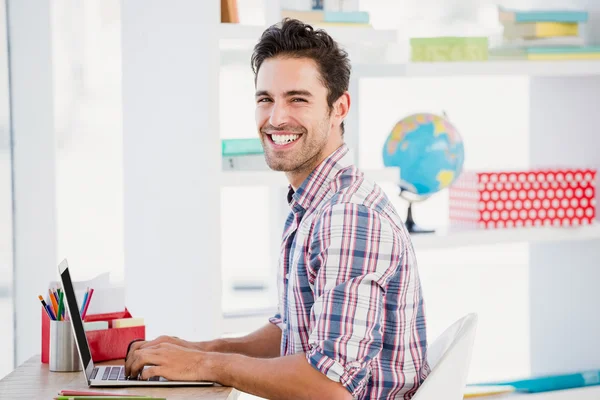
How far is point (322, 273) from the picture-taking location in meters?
1.64

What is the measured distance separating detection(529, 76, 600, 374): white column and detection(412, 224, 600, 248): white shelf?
27 centimetres

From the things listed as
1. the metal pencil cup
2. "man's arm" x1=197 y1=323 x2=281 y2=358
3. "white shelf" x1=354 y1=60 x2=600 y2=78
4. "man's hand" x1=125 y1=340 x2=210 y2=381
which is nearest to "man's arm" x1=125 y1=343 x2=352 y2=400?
"man's hand" x1=125 y1=340 x2=210 y2=381

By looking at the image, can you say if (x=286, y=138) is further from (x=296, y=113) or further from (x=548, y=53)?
(x=548, y=53)

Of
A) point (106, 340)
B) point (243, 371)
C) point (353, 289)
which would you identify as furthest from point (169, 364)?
point (353, 289)

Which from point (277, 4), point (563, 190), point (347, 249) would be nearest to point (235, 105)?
point (277, 4)

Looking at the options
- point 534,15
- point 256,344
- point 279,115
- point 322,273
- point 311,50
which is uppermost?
point 534,15

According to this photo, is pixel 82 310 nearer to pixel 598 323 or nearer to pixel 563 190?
pixel 563 190

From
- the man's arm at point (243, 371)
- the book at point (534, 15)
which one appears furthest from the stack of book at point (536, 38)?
the man's arm at point (243, 371)

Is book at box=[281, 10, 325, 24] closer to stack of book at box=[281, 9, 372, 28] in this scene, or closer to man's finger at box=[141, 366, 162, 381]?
stack of book at box=[281, 9, 372, 28]

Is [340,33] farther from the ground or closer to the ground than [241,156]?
farther from the ground

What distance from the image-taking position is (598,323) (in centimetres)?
337

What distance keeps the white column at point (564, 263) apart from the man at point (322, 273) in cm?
164

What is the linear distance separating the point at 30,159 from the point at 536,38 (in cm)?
174

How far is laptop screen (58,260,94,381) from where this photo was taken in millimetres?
1672
